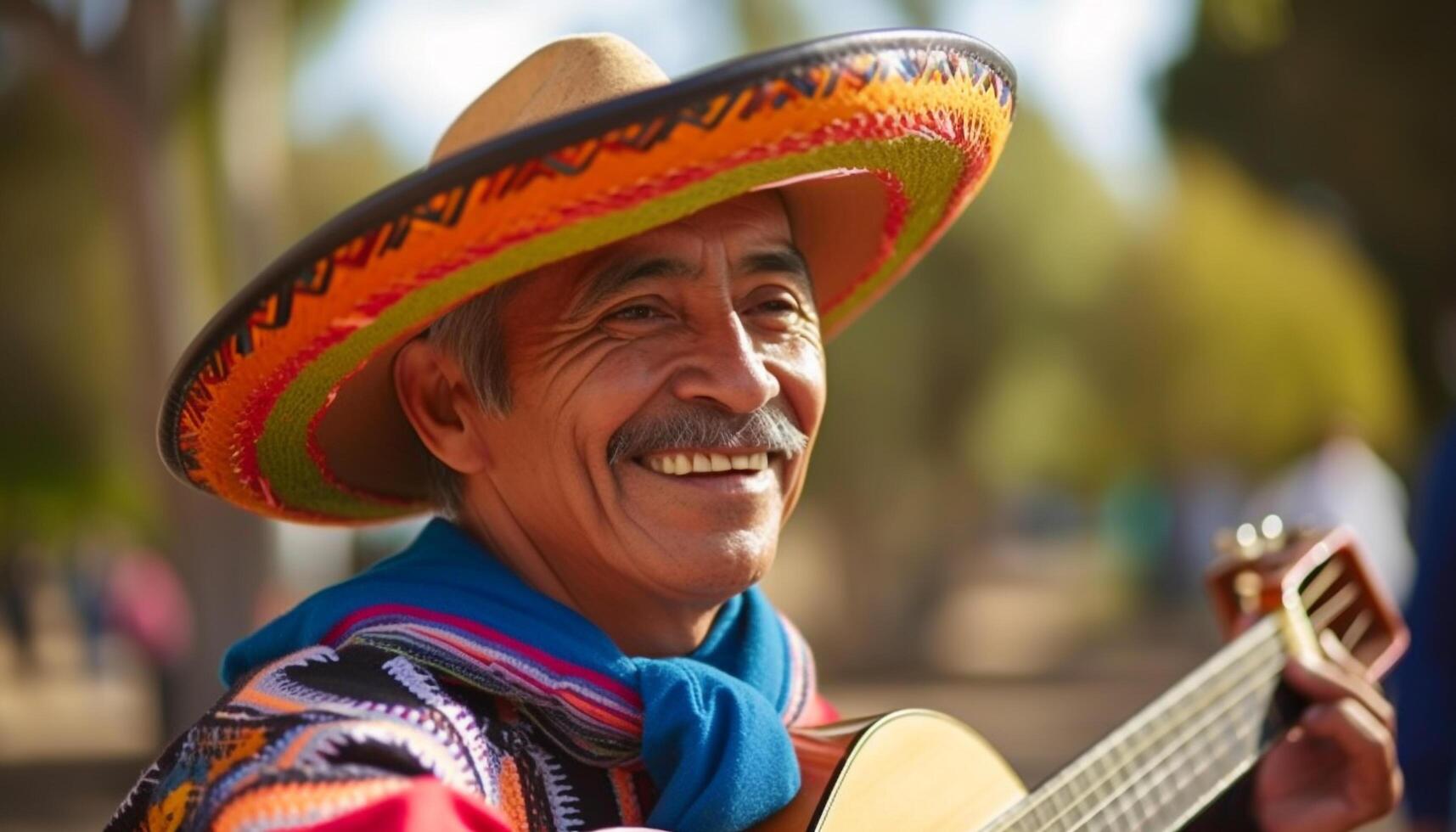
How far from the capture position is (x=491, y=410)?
7.36 ft

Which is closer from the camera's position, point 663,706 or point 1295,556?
point 663,706

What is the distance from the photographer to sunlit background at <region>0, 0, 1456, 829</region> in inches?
397

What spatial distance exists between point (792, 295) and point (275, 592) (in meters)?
8.91

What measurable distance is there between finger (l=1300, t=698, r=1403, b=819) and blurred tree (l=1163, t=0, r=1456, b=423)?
37.6 ft

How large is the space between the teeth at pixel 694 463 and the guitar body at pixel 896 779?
35 cm

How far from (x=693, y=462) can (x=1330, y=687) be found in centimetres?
119

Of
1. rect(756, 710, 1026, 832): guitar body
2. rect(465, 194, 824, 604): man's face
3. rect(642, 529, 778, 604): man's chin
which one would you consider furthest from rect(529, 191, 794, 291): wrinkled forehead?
rect(756, 710, 1026, 832): guitar body

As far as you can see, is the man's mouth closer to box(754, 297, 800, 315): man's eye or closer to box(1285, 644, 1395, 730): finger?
box(754, 297, 800, 315): man's eye

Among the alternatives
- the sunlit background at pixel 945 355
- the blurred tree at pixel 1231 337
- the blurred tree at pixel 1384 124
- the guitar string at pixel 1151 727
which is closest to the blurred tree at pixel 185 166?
the sunlit background at pixel 945 355

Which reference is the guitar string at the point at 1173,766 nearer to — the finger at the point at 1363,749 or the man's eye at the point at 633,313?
the finger at the point at 1363,749

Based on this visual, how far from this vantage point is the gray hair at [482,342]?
7.23ft

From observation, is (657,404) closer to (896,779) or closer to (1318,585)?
→ (896,779)

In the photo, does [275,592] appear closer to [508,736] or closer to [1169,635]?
[508,736]

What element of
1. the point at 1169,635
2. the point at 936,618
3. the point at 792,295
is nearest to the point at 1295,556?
the point at 792,295
